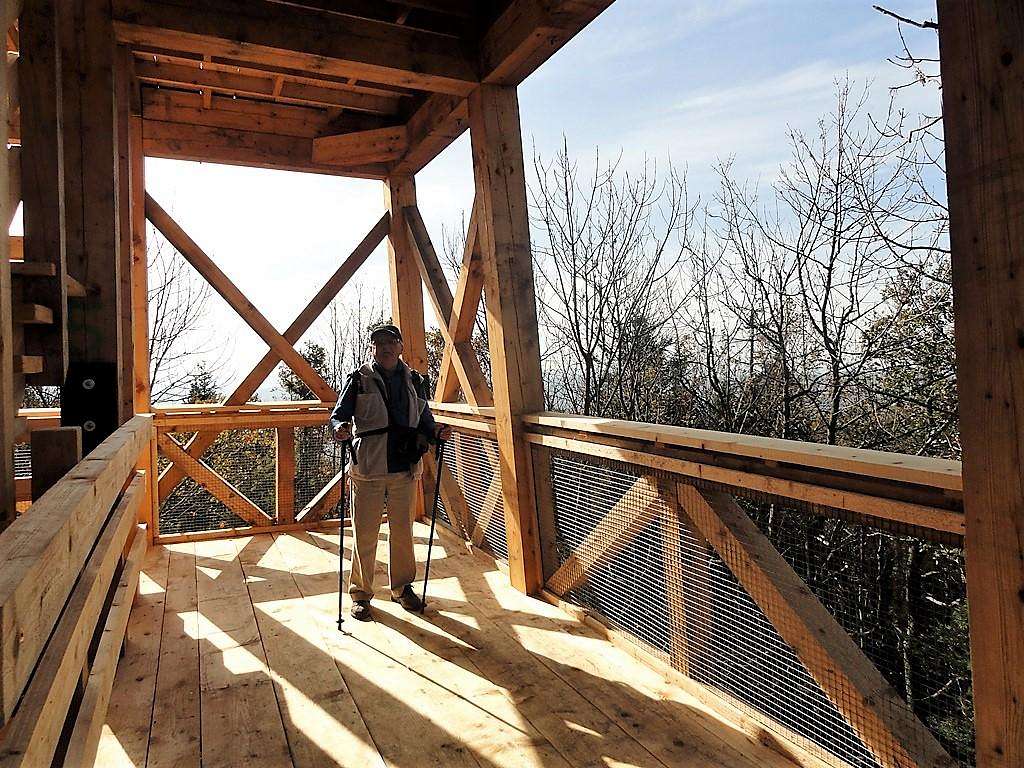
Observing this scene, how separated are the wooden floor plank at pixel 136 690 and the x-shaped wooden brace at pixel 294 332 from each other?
1351 mm

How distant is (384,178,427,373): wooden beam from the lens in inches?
215

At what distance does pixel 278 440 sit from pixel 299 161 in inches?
86.7

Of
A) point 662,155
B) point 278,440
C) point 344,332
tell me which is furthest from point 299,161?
point 344,332

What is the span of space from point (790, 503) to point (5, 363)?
80.9 inches

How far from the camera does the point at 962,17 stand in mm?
1456

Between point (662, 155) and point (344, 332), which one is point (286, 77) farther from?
point (344, 332)

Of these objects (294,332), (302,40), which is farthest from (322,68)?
(294,332)

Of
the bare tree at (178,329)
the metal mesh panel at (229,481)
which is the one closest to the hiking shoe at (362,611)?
the metal mesh panel at (229,481)

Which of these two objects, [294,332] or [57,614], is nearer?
[57,614]

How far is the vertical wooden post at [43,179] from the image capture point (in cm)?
207

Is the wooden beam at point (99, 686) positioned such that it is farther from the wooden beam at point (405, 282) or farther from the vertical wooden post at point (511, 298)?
the wooden beam at point (405, 282)

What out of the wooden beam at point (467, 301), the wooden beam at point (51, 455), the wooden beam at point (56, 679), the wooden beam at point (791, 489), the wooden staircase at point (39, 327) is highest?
the wooden beam at point (467, 301)

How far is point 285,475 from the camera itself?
548 centimetres

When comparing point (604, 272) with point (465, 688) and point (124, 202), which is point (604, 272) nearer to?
point (124, 202)
